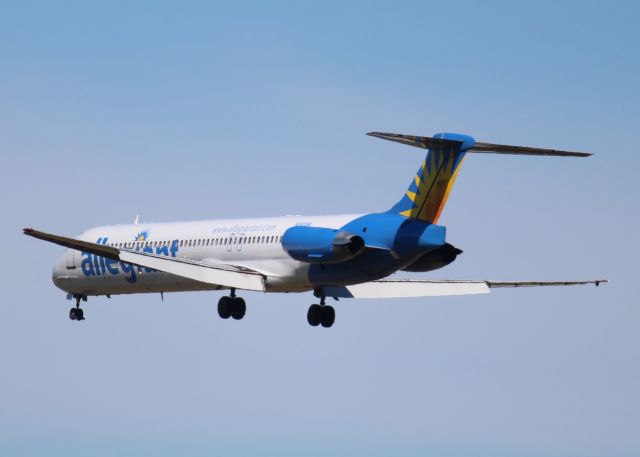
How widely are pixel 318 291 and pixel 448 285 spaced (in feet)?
13.3

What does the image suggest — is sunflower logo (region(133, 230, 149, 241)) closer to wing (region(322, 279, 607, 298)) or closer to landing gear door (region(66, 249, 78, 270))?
landing gear door (region(66, 249, 78, 270))

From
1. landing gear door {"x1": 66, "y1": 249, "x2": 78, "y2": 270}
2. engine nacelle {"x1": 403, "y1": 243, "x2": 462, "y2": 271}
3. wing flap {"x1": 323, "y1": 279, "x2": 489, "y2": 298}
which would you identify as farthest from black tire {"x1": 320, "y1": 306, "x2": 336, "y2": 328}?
landing gear door {"x1": 66, "y1": 249, "x2": 78, "y2": 270}

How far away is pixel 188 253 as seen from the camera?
56.2 meters

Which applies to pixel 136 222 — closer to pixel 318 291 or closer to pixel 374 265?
pixel 318 291

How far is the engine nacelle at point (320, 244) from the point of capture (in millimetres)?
49969

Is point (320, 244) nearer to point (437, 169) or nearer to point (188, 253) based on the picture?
point (437, 169)

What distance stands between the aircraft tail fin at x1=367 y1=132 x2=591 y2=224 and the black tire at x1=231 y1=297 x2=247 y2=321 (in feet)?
22.9

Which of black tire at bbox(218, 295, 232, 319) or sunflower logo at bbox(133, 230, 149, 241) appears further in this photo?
sunflower logo at bbox(133, 230, 149, 241)

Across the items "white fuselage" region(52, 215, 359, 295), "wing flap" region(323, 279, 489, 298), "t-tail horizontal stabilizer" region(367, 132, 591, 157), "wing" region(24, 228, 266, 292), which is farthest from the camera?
"wing flap" region(323, 279, 489, 298)

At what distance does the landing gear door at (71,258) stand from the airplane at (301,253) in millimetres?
33

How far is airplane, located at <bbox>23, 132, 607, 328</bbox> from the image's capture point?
49656mm

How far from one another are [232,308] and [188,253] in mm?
2636

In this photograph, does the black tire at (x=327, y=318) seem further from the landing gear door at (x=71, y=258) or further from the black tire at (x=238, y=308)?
the landing gear door at (x=71, y=258)

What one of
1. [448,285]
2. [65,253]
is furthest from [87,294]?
[448,285]
